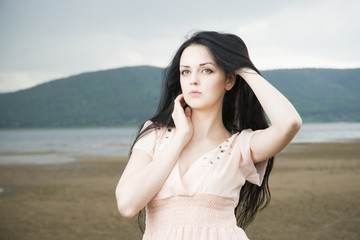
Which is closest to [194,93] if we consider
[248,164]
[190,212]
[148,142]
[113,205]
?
[148,142]

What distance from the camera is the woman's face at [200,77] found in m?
2.27

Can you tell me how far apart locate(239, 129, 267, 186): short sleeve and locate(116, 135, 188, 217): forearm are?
0.39 meters

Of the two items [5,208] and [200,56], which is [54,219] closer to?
[5,208]

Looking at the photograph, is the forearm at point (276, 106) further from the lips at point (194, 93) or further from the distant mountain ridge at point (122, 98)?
the distant mountain ridge at point (122, 98)

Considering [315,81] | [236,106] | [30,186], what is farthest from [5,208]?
[315,81]

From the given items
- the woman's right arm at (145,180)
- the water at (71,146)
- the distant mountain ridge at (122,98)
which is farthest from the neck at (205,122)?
the distant mountain ridge at (122,98)

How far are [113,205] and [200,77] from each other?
30.5 feet

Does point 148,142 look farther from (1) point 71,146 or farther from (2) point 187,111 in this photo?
(1) point 71,146

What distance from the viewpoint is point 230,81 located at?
2.43 m

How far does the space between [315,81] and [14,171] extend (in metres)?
127

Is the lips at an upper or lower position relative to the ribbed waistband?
upper

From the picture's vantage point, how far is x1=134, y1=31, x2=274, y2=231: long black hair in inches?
89.4

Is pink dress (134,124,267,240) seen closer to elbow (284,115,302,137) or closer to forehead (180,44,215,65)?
elbow (284,115,302,137)

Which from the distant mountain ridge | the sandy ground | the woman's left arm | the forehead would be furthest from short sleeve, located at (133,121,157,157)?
the distant mountain ridge
